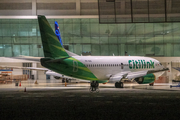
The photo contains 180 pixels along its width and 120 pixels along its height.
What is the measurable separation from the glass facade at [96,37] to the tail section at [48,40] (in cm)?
3024

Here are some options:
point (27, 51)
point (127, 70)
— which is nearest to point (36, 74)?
point (27, 51)

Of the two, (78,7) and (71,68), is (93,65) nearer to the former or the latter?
(71,68)

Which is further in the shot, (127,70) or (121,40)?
(121,40)

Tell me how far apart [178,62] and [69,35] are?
24.0m

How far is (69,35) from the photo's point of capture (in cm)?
5591

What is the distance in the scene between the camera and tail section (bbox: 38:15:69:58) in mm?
23641

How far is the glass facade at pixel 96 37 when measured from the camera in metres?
53.9

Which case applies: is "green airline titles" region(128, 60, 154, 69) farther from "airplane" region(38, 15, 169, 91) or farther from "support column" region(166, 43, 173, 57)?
"support column" region(166, 43, 173, 57)

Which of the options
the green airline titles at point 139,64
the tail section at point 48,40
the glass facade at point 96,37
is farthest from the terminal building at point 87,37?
the tail section at point 48,40

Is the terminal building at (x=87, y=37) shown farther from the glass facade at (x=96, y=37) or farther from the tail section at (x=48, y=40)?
the tail section at (x=48, y=40)

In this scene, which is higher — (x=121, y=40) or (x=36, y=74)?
(x=121, y=40)

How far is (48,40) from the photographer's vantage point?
24156mm

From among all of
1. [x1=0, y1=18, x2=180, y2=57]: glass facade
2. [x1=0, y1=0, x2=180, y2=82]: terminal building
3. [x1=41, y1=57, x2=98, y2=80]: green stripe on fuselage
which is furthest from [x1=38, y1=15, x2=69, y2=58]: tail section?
[x1=0, y1=18, x2=180, y2=57]: glass facade

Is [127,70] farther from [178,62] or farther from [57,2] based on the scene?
[57,2]
